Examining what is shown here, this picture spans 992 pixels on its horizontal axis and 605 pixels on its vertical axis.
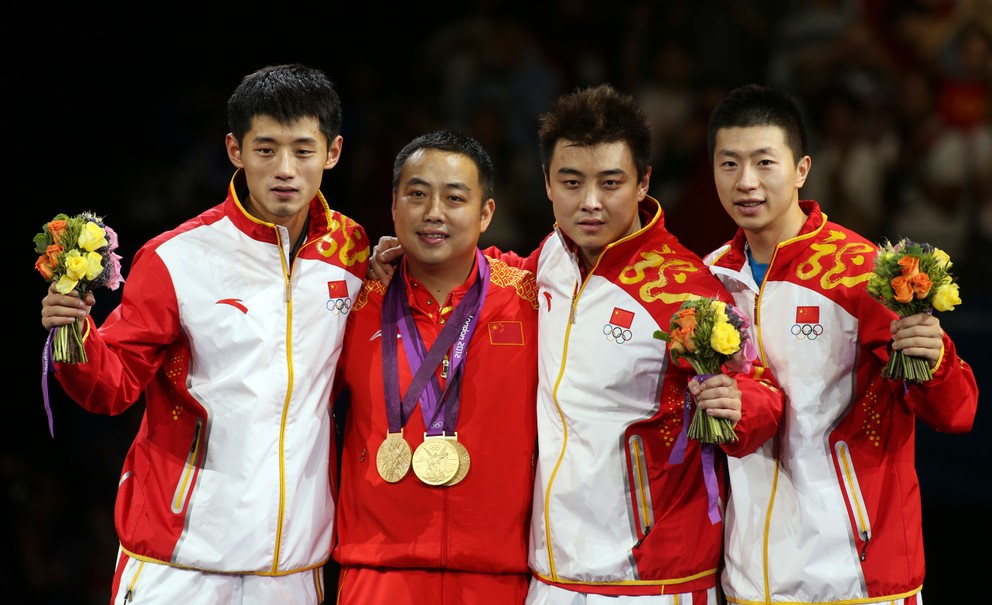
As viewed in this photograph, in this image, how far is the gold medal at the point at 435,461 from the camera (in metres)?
3.41

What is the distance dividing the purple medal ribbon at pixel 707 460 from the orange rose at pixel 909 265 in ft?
2.09

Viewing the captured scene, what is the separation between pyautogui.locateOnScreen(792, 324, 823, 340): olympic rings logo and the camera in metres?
3.36

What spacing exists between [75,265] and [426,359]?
42.0 inches

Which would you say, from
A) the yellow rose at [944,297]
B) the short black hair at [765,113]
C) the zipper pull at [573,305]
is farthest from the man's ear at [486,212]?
the yellow rose at [944,297]

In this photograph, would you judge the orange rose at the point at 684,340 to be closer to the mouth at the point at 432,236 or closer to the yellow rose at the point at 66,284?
the mouth at the point at 432,236

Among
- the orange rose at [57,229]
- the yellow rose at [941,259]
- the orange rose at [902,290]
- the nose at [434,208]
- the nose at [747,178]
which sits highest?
the nose at [747,178]

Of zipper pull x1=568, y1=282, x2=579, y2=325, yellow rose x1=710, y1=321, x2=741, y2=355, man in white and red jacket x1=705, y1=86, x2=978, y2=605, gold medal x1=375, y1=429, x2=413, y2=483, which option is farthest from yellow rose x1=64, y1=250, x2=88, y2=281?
man in white and red jacket x1=705, y1=86, x2=978, y2=605

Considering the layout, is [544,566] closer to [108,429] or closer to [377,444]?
[377,444]

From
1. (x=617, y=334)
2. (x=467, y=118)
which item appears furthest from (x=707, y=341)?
(x=467, y=118)

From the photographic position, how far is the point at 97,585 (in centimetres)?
605

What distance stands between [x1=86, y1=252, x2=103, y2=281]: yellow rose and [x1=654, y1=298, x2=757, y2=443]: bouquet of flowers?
154 centimetres

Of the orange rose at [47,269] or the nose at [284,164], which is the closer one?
the orange rose at [47,269]

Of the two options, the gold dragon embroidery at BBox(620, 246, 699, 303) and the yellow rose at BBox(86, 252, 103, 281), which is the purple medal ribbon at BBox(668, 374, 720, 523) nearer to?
the gold dragon embroidery at BBox(620, 246, 699, 303)

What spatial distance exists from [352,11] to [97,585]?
13.5 feet
